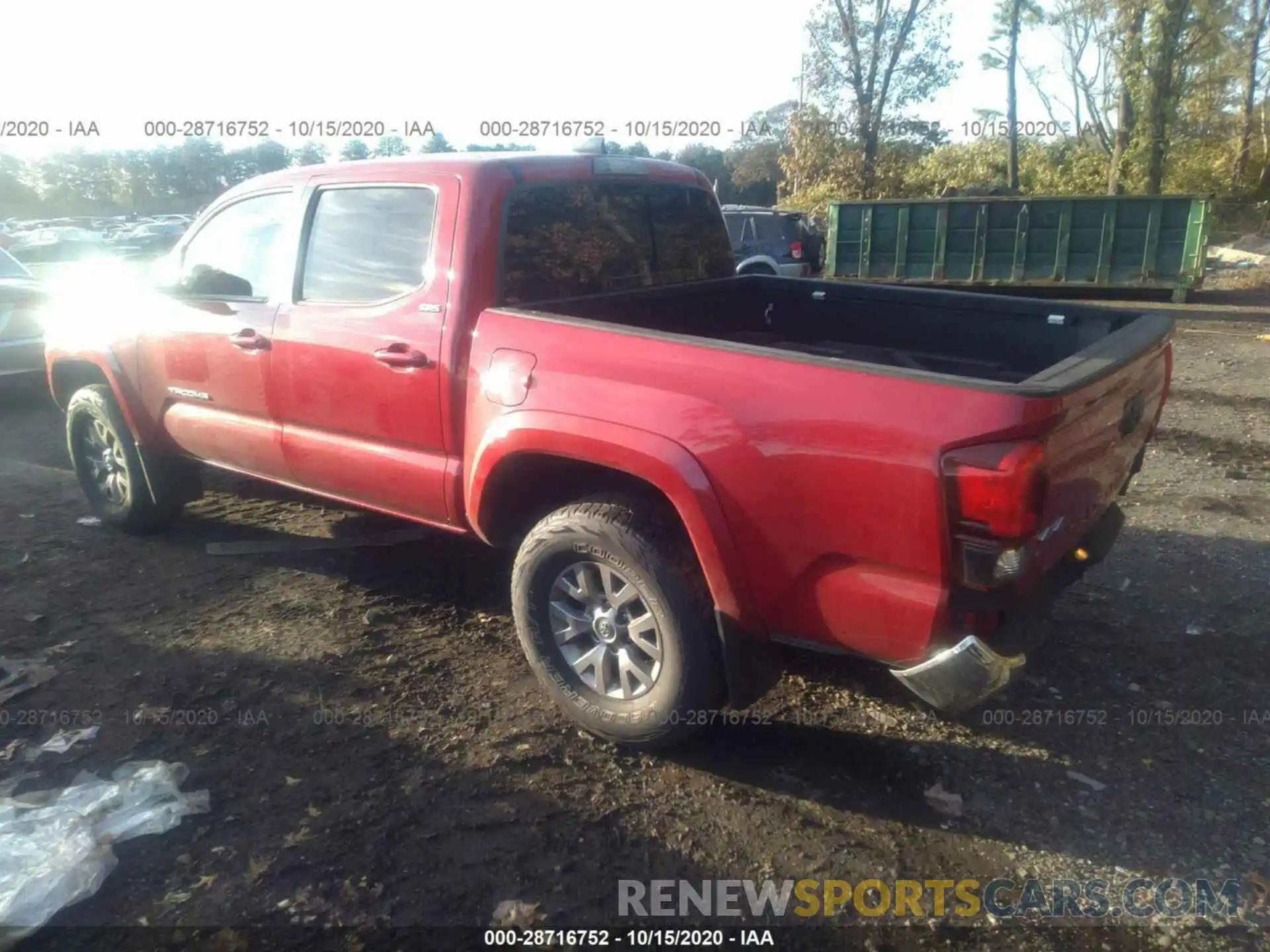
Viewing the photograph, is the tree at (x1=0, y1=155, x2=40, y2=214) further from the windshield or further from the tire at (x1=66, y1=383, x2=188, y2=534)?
the tire at (x1=66, y1=383, x2=188, y2=534)

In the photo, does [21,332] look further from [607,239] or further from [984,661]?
[984,661]

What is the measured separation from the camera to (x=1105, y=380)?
2.61 meters

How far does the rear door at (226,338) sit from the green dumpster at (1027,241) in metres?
12.3

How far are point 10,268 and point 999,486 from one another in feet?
32.1

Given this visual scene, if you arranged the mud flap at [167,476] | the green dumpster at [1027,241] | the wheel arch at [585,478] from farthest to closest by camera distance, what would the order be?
the green dumpster at [1027,241], the mud flap at [167,476], the wheel arch at [585,478]

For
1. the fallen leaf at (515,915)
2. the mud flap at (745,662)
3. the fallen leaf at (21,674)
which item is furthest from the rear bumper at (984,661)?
the fallen leaf at (21,674)

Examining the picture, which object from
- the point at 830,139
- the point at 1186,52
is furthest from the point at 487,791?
the point at 830,139

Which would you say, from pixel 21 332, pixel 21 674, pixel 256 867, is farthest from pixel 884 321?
pixel 21 332

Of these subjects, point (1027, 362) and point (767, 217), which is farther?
point (767, 217)

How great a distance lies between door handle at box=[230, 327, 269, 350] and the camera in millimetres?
4039

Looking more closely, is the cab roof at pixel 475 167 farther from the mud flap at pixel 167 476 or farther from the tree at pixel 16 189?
the tree at pixel 16 189

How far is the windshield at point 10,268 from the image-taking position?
8.80 meters

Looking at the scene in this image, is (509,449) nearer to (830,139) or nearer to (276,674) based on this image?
(276,674)

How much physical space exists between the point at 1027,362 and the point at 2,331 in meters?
8.36
